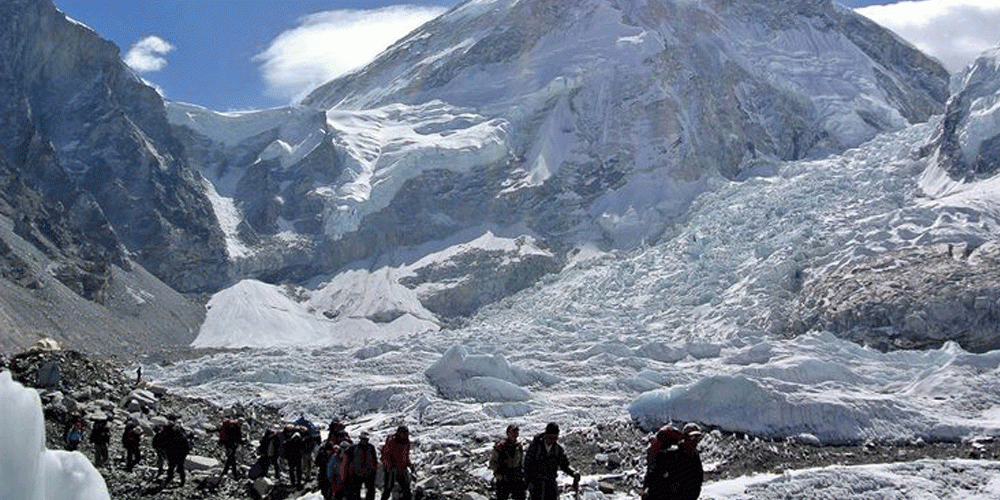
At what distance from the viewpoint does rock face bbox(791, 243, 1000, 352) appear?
6378 cm

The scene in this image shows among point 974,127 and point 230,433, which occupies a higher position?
point 974,127

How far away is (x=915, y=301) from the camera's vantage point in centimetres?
6650

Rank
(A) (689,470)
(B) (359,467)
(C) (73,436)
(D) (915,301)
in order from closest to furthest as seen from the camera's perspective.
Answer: (A) (689,470), (B) (359,467), (C) (73,436), (D) (915,301)

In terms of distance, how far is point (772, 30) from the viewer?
15600 centimetres

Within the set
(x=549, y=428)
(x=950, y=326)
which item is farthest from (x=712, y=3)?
(x=549, y=428)

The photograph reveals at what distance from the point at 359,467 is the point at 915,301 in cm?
5687

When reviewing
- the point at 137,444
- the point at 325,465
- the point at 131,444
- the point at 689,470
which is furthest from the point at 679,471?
the point at 137,444

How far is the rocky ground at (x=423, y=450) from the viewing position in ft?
73.6

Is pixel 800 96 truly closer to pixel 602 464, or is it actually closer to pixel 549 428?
pixel 602 464

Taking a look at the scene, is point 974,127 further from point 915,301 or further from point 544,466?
point 544,466

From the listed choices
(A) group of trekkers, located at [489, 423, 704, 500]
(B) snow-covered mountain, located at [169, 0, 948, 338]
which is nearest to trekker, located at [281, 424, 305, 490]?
(A) group of trekkers, located at [489, 423, 704, 500]

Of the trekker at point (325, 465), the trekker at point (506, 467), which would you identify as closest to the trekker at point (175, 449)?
the trekker at point (325, 465)

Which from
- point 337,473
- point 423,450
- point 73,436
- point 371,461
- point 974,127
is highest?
point 974,127

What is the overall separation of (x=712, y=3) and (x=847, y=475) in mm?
138247
